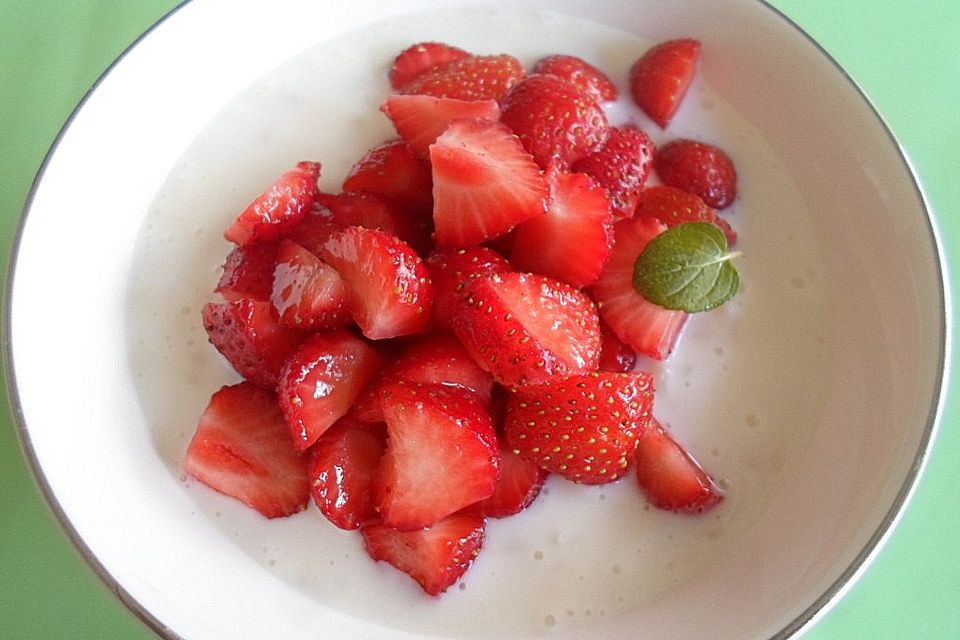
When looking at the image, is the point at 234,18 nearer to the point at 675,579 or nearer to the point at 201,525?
the point at 201,525

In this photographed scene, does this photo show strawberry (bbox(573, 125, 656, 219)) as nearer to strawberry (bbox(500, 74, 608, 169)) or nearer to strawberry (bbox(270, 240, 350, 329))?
strawberry (bbox(500, 74, 608, 169))

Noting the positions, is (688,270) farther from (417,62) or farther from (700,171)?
(417,62)

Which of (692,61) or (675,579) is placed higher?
(692,61)

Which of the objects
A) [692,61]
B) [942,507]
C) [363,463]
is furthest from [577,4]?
[942,507]

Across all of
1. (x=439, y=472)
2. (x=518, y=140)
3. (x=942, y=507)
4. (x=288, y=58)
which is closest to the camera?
(x=439, y=472)

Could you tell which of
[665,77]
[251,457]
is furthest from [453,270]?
[665,77]

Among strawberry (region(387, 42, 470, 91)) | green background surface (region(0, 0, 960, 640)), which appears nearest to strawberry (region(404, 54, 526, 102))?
Answer: strawberry (region(387, 42, 470, 91))
